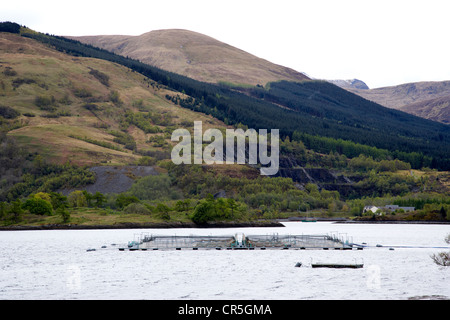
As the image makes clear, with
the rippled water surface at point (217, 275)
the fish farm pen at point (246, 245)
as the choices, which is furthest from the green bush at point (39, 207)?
the rippled water surface at point (217, 275)

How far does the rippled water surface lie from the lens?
49344mm

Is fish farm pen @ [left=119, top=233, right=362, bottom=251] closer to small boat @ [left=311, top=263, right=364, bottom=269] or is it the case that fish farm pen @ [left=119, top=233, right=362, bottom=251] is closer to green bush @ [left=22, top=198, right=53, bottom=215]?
small boat @ [left=311, top=263, right=364, bottom=269]

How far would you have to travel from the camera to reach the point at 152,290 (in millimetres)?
51719

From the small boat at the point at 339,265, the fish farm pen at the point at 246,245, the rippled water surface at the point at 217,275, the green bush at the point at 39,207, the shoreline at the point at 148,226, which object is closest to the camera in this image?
the rippled water surface at the point at 217,275

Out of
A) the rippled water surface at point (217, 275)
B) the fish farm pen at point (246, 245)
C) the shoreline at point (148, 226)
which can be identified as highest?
the rippled water surface at point (217, 275)

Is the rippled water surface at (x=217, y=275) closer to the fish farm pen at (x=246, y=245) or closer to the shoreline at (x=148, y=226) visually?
the fish farm pen at (x=246, y=245)

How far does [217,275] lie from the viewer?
62.1m

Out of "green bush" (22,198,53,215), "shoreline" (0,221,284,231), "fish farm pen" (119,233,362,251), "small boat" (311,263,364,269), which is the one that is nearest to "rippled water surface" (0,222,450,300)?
"small boat" (311,263,364,269)

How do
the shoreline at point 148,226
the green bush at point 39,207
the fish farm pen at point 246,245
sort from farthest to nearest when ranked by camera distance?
the green bush at point 39,207 → the shoreline at point 148,226 → the fish farm pen at point 246,245

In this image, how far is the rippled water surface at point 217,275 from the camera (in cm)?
4934

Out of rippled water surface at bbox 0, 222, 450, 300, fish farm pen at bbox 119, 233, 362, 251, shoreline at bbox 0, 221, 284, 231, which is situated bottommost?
shoreline at bbox 0, 221, 284, 231

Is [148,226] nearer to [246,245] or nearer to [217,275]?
[246,245]
